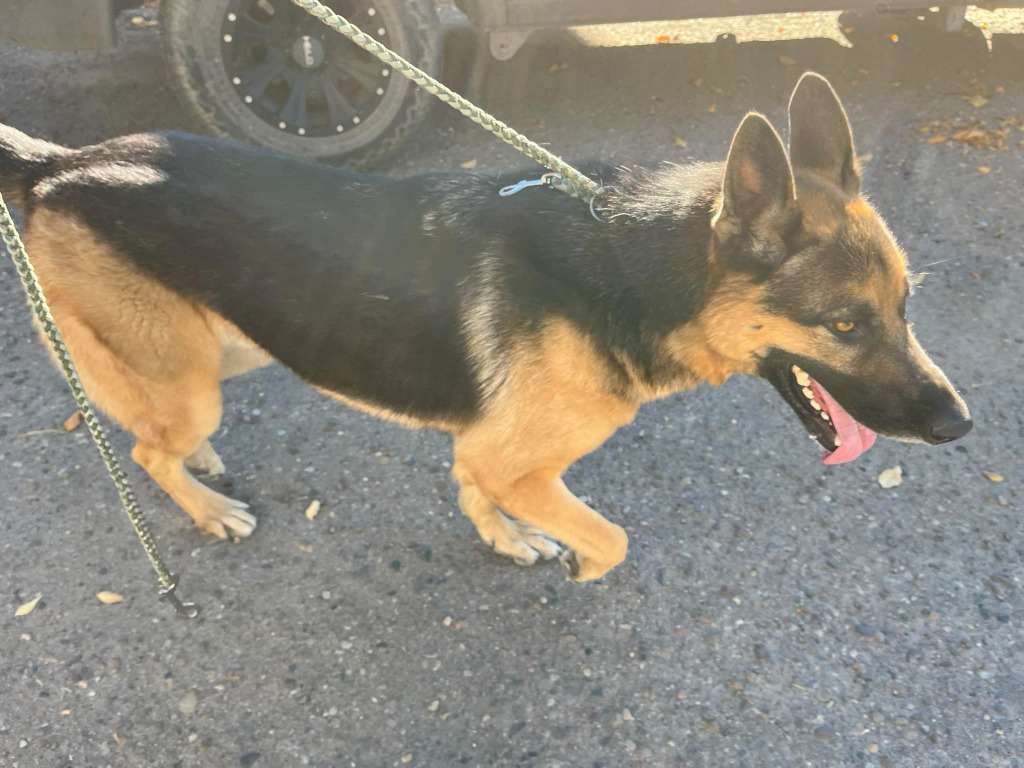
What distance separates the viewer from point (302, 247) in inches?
97.0

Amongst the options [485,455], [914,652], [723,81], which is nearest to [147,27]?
[723,81]

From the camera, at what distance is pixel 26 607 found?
2.96 metres

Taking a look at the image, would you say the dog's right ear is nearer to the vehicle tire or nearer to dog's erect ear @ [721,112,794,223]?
dog's erect ear @ [721,112,794,223]

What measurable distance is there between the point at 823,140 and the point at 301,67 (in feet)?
11.9

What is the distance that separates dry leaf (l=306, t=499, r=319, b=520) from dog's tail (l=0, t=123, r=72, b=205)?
1.57 m

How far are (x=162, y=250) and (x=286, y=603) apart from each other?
140 centimetres

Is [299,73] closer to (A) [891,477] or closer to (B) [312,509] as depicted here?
(B) [312,509]

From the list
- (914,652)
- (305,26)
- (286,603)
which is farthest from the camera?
(305,26)

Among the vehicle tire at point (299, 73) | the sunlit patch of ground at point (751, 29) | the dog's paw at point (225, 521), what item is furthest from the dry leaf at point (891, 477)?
the sunlit patch of ground at point (751, 29)

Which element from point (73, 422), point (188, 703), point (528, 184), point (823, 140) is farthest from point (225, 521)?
point (823, 140)

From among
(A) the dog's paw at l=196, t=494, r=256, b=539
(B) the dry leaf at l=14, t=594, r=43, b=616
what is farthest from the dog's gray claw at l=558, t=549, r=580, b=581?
(B) the dry leaf at l=14, t=594, r=43, b=616

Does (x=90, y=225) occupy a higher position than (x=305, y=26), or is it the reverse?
(x=305, y=26)

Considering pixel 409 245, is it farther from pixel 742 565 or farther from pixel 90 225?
pixel 742 565

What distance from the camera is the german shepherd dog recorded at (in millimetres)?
2193
